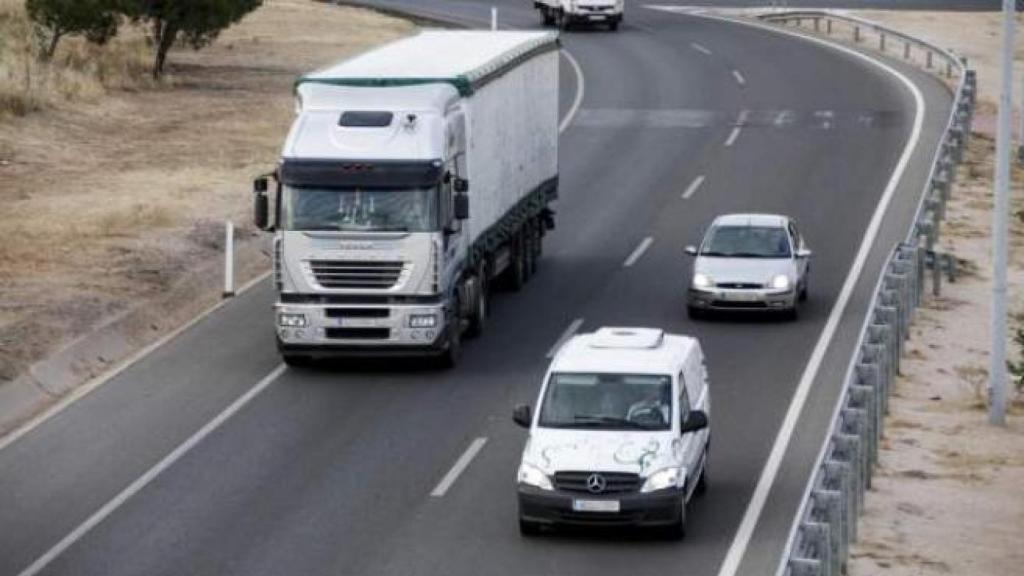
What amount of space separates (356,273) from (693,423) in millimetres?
8405

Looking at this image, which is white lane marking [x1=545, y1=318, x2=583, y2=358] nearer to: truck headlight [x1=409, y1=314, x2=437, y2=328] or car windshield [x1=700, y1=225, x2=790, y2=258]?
car windshield [x1=700, y1=225, x2=790, y2=258]

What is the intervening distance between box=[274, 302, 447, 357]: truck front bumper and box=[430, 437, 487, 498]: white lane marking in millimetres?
3242

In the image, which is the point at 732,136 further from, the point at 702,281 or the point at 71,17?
the point at 702,281

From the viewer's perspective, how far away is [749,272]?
37500 millimetres

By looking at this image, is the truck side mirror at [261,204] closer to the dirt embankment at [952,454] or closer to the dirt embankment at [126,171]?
the dirt embankment at [126,171]

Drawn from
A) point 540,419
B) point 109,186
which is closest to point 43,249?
point 109,186

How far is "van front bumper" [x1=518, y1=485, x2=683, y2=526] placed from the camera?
25.3 meters

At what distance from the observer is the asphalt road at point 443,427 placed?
25.8m

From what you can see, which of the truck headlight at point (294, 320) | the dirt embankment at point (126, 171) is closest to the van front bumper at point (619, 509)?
the truck headlight at point (294, 320)

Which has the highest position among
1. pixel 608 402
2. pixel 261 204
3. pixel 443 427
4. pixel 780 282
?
pixel 261 204

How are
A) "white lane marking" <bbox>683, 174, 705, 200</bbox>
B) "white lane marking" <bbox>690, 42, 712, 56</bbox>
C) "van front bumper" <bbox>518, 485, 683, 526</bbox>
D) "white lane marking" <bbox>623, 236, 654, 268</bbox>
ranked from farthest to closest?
"white lane marking" <bbox>690, 42, 712, 56</bbox>, "white lane marking" <bbox>683, 174, 705, 200</bbox>, "white lane marking" <bbox>623, 236, 654, 268</bbox>, "van front bumper" <bbox>518, 485, 683, 526</bbox>

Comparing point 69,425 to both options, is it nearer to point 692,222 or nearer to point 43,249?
point 43,249

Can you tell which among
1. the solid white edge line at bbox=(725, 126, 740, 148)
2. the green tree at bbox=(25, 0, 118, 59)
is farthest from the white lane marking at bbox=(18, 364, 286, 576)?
the green tree at bbox=(25, 0, 118, 59)

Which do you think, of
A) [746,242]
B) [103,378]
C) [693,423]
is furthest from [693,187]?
[693,423]
